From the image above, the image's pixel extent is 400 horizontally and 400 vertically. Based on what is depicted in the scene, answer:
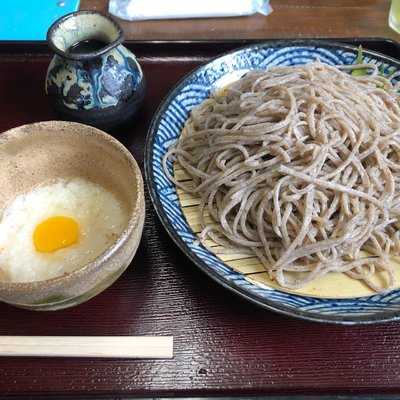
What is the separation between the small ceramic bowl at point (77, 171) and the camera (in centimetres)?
105

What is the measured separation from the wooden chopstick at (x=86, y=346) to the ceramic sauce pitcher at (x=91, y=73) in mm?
688

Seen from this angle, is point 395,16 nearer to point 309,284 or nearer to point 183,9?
point 183,9

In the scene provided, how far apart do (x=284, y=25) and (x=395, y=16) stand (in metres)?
0.49

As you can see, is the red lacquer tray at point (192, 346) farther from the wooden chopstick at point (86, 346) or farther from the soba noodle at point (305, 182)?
the soba noodle at point (305, 182)

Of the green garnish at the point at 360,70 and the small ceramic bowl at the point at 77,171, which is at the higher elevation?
the green garnish at the point at 360,70

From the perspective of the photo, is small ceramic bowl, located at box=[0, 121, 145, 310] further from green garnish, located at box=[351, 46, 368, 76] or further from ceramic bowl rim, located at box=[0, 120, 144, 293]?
green garnish, located at box=[351, 46, 368, 76]

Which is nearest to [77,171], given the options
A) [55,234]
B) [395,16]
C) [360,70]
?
[55,234]

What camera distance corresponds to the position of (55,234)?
1.23 meters

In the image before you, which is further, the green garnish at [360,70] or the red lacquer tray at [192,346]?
the green garnish at [360,70]

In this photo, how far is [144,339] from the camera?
1136 millimetres

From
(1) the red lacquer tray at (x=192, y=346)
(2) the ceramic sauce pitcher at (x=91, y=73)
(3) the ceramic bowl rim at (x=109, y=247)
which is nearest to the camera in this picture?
(3) the ceramic bowl rim at (x=109, y=247)

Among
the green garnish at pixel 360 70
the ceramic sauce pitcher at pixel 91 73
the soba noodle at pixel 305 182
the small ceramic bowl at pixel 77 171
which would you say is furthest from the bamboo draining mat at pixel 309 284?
the green garnish at pixel 360 70

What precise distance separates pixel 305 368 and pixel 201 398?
0.25m

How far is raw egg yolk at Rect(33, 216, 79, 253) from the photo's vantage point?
3.96 feet
